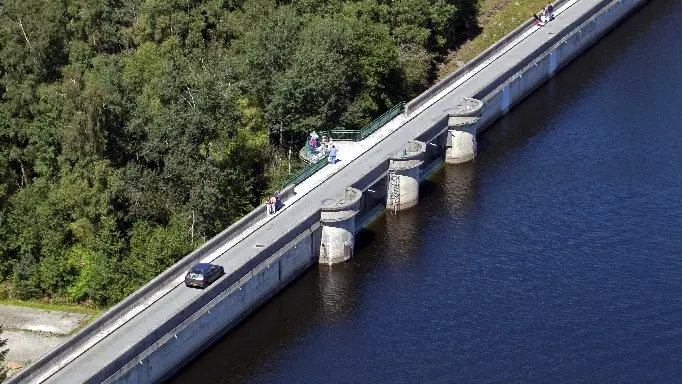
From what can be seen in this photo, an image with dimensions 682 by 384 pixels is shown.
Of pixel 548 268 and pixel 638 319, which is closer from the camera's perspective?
pixel 638 319

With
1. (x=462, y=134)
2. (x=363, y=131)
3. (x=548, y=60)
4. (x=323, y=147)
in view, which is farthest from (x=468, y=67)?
(x=323, y=147)

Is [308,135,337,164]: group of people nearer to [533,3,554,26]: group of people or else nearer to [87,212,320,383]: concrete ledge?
[87,212,320,383]: concrete ledge

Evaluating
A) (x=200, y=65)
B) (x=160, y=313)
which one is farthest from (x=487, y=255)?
(x=200, y=65)

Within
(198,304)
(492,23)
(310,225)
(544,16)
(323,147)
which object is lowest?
(198,304)

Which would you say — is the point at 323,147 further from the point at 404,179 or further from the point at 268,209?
the point at 268,209

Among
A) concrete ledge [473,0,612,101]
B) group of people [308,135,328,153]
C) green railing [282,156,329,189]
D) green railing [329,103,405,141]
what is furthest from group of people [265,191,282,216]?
concrete ledge [473,0,612,101]

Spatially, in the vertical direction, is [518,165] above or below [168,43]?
below

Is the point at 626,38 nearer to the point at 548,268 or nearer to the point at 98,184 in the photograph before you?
the point at 548,268
